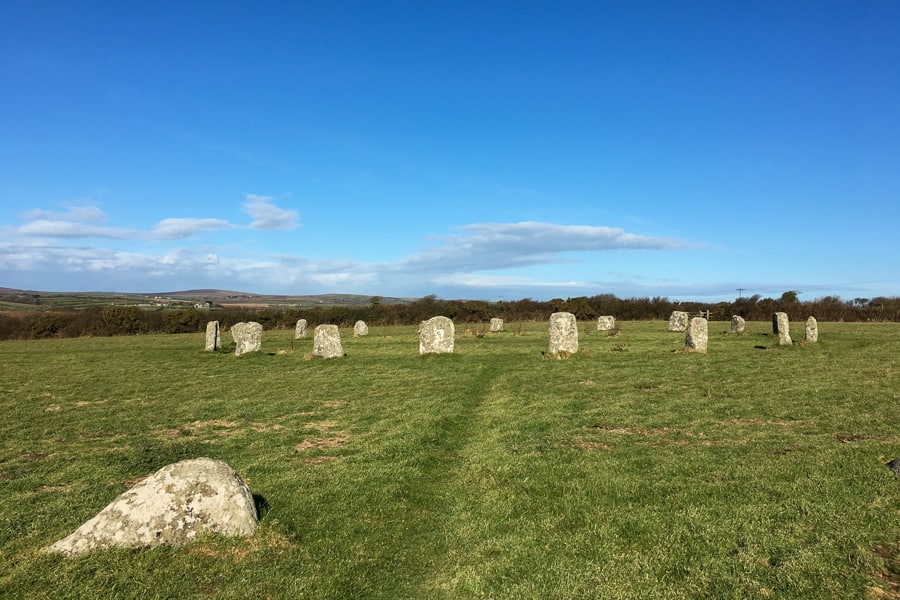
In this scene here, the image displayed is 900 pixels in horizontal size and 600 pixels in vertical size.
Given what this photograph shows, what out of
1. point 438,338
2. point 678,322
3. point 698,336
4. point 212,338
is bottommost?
point 212,338

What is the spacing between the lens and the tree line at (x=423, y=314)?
4331cm

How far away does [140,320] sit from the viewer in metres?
45.5

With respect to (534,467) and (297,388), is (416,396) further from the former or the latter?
(534,467)

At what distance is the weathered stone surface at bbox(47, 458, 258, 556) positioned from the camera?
5.08m

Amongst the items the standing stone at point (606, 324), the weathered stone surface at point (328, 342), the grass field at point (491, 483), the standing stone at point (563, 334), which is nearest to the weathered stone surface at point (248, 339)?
the weathered stone surface at point (328, 342)

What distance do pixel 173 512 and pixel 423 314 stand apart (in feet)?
159

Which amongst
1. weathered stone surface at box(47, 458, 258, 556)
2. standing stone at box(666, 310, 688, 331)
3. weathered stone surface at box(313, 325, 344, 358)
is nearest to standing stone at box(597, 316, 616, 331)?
standing stone at box(666, 310, 688, 331)

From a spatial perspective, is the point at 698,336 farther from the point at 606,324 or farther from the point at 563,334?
the point at 606,324

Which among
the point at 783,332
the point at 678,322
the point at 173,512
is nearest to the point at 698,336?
the point at 783,332

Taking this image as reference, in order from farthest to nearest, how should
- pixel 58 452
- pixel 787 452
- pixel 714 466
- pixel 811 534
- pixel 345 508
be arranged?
pixel 58 452
pixel 787 452
pixel 714 466
pixel 345 508
pixel 811 534

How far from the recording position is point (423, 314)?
53.9 m

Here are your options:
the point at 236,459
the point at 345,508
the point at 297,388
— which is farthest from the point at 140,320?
the point at 345,508

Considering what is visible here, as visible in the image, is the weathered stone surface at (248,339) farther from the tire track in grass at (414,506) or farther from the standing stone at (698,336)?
the standing stone at (698,336)

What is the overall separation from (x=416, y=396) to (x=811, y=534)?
970cm
